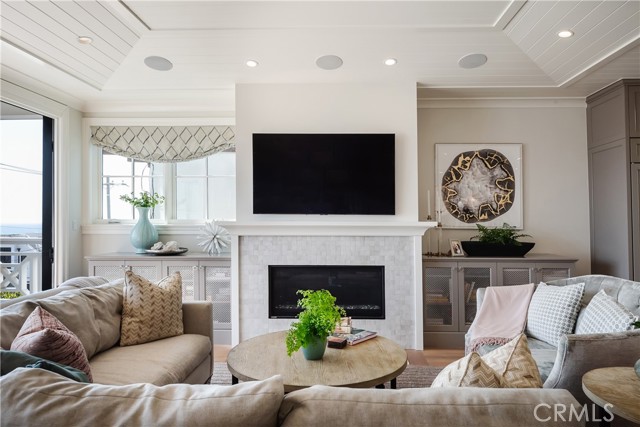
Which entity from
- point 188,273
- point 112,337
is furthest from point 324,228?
point 112,337

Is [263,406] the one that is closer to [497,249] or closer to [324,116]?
[324,116]

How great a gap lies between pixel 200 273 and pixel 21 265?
1.90 meters

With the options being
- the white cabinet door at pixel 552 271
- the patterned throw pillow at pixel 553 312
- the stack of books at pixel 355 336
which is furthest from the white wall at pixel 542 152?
the stack of books at pixel 355 336

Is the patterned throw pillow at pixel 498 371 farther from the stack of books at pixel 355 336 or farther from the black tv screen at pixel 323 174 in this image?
the black tv screen at pixel 323 174

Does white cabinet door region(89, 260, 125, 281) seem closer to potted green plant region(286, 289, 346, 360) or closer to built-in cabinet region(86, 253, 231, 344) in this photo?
built-in cabinet region(86, 253, 231, 344)

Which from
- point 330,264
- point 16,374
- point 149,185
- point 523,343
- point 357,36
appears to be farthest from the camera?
point 149,185

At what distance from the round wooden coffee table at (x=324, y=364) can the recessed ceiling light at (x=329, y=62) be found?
2.31 metres

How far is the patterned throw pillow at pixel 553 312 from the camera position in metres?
2.21

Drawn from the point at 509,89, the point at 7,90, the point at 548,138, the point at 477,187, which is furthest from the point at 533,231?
the point at 7,90

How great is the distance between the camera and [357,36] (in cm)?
295

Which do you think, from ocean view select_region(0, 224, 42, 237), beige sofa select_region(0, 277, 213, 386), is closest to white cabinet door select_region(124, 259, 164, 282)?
ocean view select_region(0, 224, 42, 237)

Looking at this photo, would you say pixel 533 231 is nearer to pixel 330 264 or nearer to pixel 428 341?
pixel 428 341

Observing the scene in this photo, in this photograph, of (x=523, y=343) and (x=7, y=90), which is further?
(x=7, y=90)

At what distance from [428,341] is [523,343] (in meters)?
2.60
